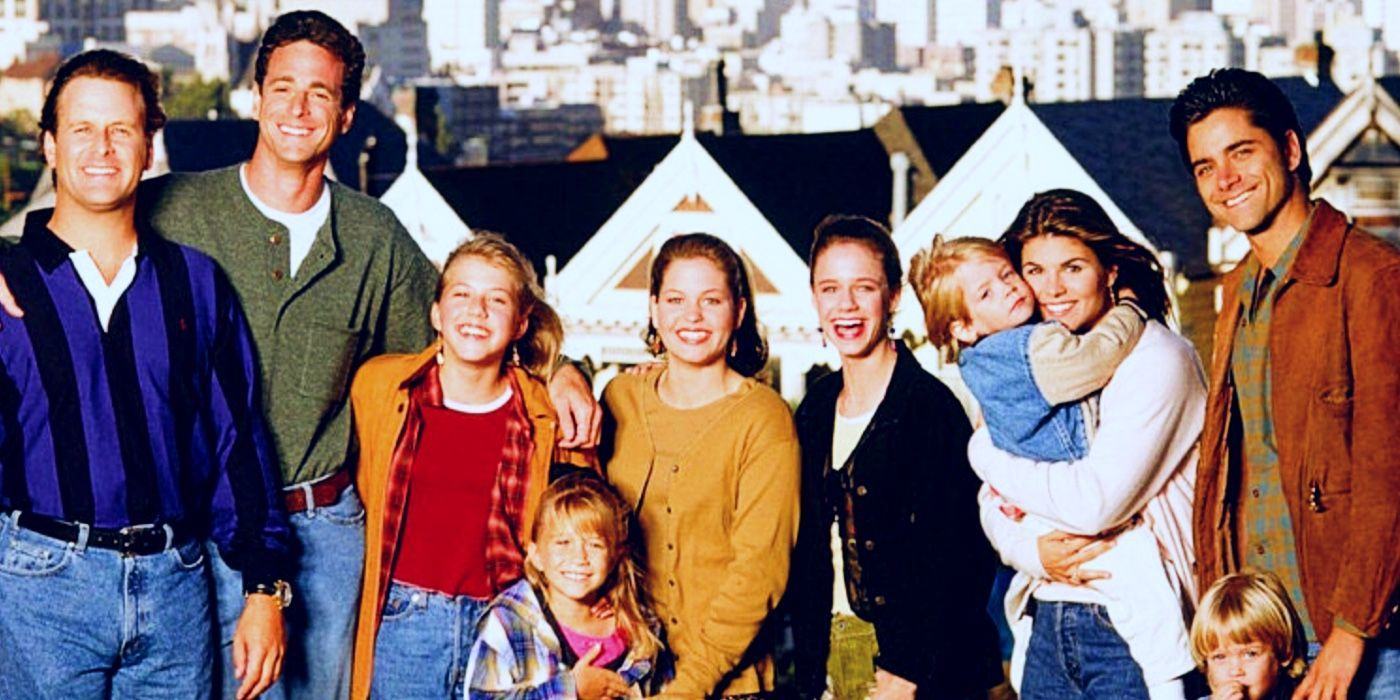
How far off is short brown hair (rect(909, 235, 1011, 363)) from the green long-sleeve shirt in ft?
4.41

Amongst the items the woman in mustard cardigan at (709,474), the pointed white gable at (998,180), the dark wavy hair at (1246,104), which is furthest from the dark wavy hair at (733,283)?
the pointed white gable at (998,180)

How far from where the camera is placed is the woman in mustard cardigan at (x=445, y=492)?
7.06 m

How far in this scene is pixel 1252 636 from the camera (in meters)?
6.45

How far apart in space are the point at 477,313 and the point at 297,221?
0.50 metres

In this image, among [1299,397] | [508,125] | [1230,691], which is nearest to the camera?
[1299,397]

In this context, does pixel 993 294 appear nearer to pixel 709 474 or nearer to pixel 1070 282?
pixel 1070 282

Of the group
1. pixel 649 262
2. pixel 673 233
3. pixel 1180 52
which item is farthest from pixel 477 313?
pixel 1180 52

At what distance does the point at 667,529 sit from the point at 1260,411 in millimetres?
1467

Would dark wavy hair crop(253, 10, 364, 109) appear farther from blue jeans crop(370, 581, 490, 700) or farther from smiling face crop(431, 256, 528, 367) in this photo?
blue jeans crop(370, 581, 490, 700)

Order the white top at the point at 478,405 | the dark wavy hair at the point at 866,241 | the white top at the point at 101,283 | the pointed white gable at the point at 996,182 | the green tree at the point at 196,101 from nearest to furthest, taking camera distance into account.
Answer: the white top at the point at 101,283
the white top at the point at 478,405
the dark wavy hair at the point at 866,241
the pointed white gable at the point at 996,182
the green tree at the point at 196,101

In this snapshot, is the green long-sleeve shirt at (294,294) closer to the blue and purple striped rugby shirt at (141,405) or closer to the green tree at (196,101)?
the blue and purple striped rugby shirt at (141,405)

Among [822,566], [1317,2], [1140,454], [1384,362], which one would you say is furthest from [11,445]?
[1317,2]

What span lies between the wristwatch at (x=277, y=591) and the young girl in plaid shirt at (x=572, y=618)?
459 millimetres

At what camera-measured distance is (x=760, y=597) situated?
274 inches
